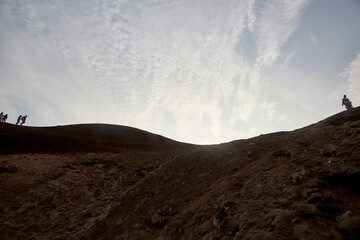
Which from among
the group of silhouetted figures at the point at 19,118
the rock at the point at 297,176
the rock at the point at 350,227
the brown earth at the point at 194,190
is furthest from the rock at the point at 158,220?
the group of silhouetted figures at the point at 19,118

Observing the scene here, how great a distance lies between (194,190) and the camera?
9.92m

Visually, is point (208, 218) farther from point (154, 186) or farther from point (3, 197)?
point (3, 197)

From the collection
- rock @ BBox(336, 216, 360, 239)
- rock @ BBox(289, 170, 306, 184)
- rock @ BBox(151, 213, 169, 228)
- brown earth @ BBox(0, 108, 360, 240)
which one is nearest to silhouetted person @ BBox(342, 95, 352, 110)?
A: brown earth @ BBox(0, 108, 360, 240)

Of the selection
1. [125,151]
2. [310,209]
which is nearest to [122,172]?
[125,151]

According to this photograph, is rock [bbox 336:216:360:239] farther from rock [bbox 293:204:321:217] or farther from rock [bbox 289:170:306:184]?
rock [bbox 289:170:306:184]

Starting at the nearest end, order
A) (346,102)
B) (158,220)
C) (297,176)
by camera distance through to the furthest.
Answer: (297,176) → (158,220) → (346,102)

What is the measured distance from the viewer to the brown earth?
5.06 metres

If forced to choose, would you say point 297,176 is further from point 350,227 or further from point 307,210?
point 350,227

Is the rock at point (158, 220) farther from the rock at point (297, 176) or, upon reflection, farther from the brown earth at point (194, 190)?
the rock at point (297, 176)

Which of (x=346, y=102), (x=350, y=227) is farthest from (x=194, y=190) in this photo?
(x=346, y=102)

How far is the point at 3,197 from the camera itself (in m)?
13.2

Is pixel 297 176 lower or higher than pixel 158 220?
higher

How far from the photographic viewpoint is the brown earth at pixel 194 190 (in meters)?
5.06

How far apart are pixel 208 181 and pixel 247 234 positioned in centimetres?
538
